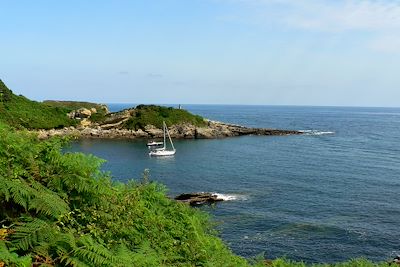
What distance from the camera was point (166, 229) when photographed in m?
9.44

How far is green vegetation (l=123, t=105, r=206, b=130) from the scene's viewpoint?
104 meters

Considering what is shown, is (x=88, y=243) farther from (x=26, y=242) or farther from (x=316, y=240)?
(x=316, y=240)

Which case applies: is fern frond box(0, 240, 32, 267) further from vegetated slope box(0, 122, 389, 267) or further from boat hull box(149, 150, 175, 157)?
boat hull box(149, 150, 175, 157)

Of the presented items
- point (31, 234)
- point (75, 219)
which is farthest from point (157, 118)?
point (31, 234)

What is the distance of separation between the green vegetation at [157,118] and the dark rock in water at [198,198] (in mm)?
59924

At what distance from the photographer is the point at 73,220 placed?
6.93 m

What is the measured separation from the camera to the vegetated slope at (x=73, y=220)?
6.11 meters

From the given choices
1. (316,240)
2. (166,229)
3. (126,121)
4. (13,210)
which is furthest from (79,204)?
(126,121)

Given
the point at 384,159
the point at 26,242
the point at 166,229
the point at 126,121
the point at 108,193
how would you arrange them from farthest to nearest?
the point at 126,121, the point at 384,159, the point at 166,229, the point at 108,193, the point at 26,242

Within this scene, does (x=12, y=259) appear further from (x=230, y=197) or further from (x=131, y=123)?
(x=131, y=123)

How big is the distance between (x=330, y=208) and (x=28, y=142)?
39.0 metres

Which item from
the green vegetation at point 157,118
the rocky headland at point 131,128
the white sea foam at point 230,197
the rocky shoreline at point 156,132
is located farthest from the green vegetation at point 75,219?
the green vegetation at point 157,118

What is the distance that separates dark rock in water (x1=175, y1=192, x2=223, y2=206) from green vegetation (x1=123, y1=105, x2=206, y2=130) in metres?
59.9

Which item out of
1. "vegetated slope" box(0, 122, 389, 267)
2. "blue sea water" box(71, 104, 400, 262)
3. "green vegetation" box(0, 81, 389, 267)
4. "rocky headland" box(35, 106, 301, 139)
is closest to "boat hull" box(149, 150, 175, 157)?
"blue sea water" box(71, 104, 400, 262)
